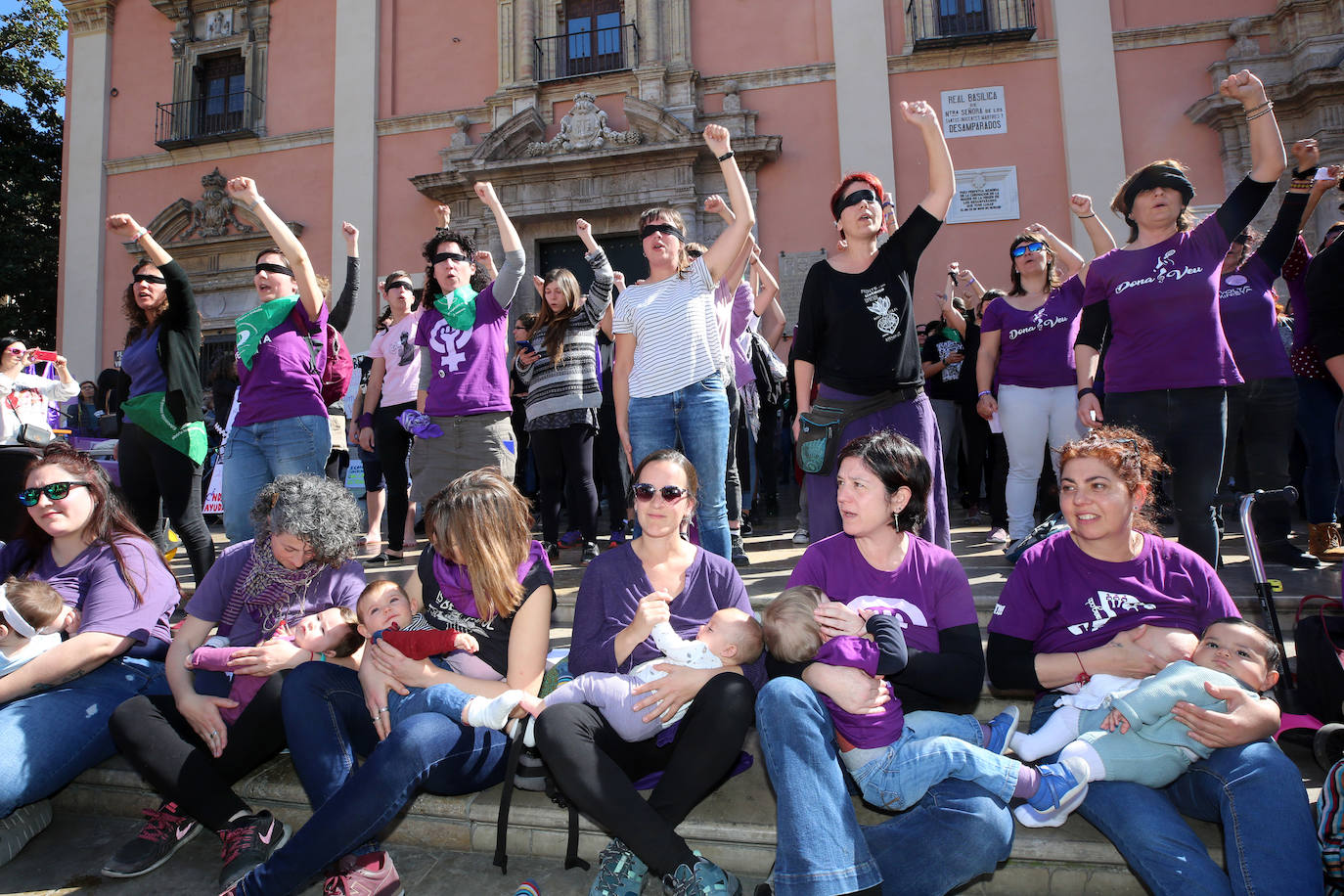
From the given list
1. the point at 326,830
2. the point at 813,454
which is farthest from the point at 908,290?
the point at 326,830

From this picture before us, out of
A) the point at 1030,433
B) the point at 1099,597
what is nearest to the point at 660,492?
the point at 1099,597

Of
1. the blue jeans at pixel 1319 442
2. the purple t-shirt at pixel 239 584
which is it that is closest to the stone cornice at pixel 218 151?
the purple t-shirt at pixel 239 584

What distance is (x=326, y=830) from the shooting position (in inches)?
88.7

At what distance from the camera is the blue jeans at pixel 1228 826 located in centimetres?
196

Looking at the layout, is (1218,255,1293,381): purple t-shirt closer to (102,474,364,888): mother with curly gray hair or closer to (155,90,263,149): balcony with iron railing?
(102,474,364,888): mother with curly gray hair

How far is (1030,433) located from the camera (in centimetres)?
458

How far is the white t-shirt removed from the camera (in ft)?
17.6

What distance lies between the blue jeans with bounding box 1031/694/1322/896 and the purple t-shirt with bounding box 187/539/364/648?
2497mm

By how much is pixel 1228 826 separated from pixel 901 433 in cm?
168

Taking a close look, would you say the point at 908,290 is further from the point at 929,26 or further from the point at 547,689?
the point at 929,26

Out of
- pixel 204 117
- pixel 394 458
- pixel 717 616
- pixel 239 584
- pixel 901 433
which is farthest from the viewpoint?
pixel 204 117

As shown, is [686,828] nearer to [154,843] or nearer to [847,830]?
[847,830]

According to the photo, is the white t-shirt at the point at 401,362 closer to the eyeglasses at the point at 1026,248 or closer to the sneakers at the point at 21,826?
the sneakers at the point at 21,826

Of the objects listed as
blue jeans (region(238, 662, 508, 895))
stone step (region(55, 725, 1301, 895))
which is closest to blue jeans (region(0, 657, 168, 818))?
stone step (region(55, 725, 1301, 895))
